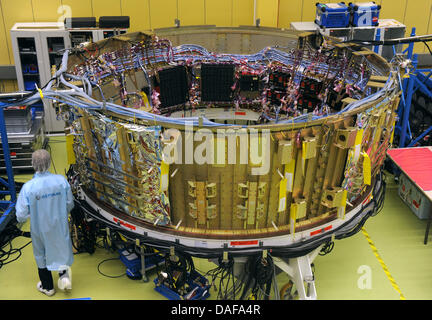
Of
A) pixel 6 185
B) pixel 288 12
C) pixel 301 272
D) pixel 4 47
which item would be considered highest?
pixel 288 12

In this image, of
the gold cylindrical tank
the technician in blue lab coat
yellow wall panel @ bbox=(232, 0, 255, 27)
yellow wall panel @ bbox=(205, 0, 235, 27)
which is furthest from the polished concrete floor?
yellow wall panel @ bbox=(205, 0, 235, 27)

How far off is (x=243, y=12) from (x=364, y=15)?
2.35m

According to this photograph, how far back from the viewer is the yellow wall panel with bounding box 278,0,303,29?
32.1 ft

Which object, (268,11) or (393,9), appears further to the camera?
(393,9)

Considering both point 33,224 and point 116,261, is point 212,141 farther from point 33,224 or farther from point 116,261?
point 116,261

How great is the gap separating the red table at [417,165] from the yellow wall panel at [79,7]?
5.91 meters

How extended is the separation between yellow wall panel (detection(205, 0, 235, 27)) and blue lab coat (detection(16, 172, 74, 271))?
18.1 ft

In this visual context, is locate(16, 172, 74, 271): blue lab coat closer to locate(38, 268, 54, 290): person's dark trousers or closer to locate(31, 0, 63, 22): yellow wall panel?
locate(38, 268, 54, 290): person's dark trousers

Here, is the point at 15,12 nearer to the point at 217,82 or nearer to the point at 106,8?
the point at 106,8

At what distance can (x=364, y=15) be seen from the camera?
8.50 metres

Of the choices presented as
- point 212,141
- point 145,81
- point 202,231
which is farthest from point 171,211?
point 145,81

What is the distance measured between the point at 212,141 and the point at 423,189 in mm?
3551

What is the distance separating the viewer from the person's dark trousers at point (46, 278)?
5.70 m

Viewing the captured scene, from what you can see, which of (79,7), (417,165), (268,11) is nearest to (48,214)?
(417,165)
